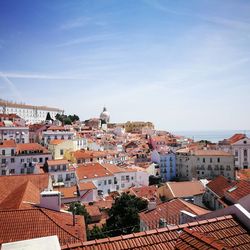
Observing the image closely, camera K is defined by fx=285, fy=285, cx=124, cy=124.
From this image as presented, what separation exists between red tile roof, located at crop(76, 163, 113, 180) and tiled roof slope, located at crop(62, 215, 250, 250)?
33.8 metres

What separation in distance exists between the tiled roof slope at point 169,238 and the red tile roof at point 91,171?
111 feet

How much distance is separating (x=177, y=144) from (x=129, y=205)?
5231 cm

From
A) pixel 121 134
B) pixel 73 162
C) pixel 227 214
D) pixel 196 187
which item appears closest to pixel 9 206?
pixel 227 214

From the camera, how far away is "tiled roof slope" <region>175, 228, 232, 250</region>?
4.83 m

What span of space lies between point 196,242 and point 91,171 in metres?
36.6

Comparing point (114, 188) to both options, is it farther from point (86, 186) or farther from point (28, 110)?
point (28, 110)

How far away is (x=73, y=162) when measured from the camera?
46875 mm

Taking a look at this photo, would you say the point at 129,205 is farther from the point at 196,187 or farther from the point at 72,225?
the point at 72,225

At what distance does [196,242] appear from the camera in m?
5.15

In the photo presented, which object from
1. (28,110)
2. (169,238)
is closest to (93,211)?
(169,238)

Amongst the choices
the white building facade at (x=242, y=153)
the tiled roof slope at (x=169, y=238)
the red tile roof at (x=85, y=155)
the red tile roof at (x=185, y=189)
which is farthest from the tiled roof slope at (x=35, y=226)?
the white building facade at (x=242, y=153)

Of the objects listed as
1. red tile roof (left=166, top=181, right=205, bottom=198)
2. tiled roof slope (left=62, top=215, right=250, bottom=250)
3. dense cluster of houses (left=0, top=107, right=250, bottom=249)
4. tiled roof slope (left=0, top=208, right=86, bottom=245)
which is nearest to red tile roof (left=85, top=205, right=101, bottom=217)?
dense cluster of houses (left=0, top=107, right=250, bottom=249)

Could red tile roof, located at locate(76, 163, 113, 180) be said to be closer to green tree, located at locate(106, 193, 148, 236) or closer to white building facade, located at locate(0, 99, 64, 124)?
green tree, located at locate(106, 193, 148, 236)

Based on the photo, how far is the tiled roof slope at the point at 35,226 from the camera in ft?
31.8
